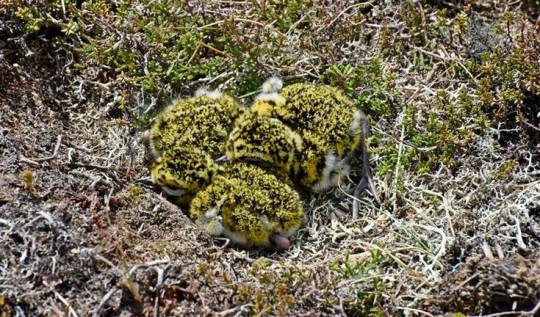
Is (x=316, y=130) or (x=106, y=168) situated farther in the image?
(x=316, y=130)

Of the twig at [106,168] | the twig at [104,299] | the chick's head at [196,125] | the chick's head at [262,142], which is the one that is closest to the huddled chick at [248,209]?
the chick's head at [262,142]

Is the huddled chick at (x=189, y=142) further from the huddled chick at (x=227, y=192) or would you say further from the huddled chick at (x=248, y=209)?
the huddled chick at (x=248, y=209)

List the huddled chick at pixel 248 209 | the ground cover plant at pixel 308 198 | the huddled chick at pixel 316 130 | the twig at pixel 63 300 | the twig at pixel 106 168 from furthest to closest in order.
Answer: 1. the huddled chick at pixel 316 130
2. the twig at pixel 106 168
3. the huddled chick at pixel 248 209
4. the ground cover plant at pixel 308 198
5. the twig at pixel 63 300

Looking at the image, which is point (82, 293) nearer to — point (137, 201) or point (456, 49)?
point (137, 201)

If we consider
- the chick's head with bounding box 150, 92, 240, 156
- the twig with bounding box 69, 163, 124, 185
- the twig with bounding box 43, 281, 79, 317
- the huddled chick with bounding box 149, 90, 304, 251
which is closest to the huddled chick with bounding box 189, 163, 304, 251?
the huddled chick with bounding box 149, 90, 304, 251

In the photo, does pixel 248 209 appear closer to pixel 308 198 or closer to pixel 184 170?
pixel 184 170

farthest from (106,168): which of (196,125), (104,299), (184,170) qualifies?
(104,299)
